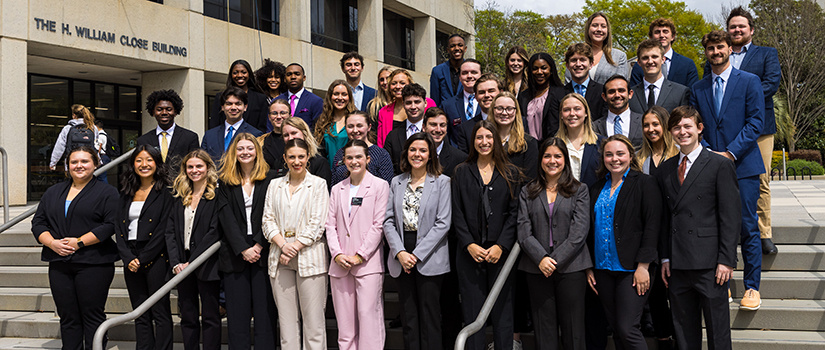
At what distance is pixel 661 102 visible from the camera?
19.7 feet

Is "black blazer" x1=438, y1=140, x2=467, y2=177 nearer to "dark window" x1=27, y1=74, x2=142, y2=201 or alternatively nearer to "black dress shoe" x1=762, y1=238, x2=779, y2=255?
"black dress shoe" x1=762, y1=238, x2=779, y2=255

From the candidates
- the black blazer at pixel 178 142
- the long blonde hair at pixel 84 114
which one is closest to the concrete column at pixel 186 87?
the long blonde hair at pixel 84 114

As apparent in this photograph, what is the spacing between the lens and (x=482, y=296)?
204 inches

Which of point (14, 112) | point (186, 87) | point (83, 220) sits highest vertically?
point (186, 87)

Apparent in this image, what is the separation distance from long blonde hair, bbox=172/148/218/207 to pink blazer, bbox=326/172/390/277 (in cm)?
119

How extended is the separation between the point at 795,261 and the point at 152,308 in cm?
606

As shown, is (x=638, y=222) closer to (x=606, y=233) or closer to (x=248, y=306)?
(x=606, y=233)

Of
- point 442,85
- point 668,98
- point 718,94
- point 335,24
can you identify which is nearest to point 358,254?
point 668,98

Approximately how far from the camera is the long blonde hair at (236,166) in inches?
228

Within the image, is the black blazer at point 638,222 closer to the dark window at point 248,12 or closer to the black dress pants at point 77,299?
the black dress pants at point 77,299

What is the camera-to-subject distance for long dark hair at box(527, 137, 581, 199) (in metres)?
5.06

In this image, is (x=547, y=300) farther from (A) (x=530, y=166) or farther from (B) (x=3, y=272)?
(B) (x=3, y=272)

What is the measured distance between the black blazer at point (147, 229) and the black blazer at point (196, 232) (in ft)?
0.29

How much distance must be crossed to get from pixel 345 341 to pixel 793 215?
5.97m
